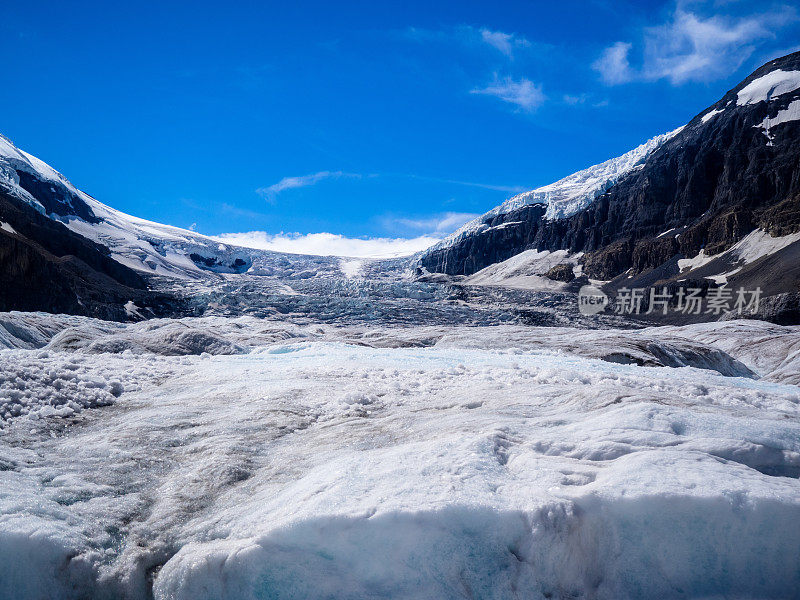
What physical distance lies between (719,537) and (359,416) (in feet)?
15.3

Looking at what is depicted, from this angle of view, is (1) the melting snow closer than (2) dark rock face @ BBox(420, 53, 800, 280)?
No

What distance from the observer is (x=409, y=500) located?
3.64 metres

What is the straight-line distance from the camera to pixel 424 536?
340 cm

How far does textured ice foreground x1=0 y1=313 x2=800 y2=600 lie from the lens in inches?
133

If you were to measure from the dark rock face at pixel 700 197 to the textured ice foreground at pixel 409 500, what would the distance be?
262 feet

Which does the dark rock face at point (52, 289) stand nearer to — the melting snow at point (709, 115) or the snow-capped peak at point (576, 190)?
the snow-capped peak at point (576, 190)

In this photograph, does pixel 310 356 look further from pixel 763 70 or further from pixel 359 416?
pixel 763 70

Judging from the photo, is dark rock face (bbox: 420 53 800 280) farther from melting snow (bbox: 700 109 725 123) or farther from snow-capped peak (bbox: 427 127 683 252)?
snow-capped peak (bbox: 427 127 683 252)

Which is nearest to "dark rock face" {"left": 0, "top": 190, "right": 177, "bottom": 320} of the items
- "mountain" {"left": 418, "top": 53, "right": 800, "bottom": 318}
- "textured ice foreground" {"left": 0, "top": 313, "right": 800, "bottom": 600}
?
"textured ice foreground" {"left": 0, "top": 313, "right": 800, "bottom": 600}

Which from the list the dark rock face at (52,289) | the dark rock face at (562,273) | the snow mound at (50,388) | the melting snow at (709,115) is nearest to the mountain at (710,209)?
the melting snow at (709,115)

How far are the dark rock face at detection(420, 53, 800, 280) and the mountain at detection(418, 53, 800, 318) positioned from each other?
0.22 metres

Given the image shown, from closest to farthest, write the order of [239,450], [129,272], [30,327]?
[239,450] → [30,327] → [129,272]

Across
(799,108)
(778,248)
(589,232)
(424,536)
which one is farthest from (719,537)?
(589,232)

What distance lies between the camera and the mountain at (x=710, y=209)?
67.3m
